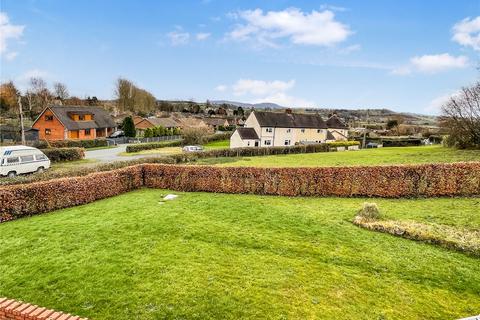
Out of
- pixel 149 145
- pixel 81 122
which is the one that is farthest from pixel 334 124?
pixel 81 122

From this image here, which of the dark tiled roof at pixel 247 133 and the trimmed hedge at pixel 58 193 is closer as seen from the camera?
the trimmed hedge at pixel 58 193

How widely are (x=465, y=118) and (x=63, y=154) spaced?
162 ft

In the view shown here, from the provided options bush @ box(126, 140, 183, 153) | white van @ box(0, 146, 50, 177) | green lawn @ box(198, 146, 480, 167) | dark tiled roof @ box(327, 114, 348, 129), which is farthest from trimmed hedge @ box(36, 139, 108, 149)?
dark tiled roof @ box(327, 114, 348, 129)

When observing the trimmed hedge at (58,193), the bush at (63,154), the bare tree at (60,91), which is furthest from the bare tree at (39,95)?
the trimmed hedge at (58,193)

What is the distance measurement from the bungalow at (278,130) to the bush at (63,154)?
28.6 m

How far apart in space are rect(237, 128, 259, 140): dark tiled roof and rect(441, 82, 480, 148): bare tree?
100ft

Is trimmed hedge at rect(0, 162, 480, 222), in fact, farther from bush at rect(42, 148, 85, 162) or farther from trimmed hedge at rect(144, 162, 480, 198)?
bush at rect(42, 148, 85, 162)

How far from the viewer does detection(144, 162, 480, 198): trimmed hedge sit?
20000mm

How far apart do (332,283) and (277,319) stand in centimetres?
250

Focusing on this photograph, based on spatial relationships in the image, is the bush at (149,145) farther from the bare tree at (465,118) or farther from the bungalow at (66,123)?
the bare tree at (465,118)

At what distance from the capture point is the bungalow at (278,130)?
201ft

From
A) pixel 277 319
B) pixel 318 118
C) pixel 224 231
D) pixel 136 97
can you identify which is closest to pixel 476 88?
pixel 318 118

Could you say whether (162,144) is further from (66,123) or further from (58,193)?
(58,193)

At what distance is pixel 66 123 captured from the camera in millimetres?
56969
